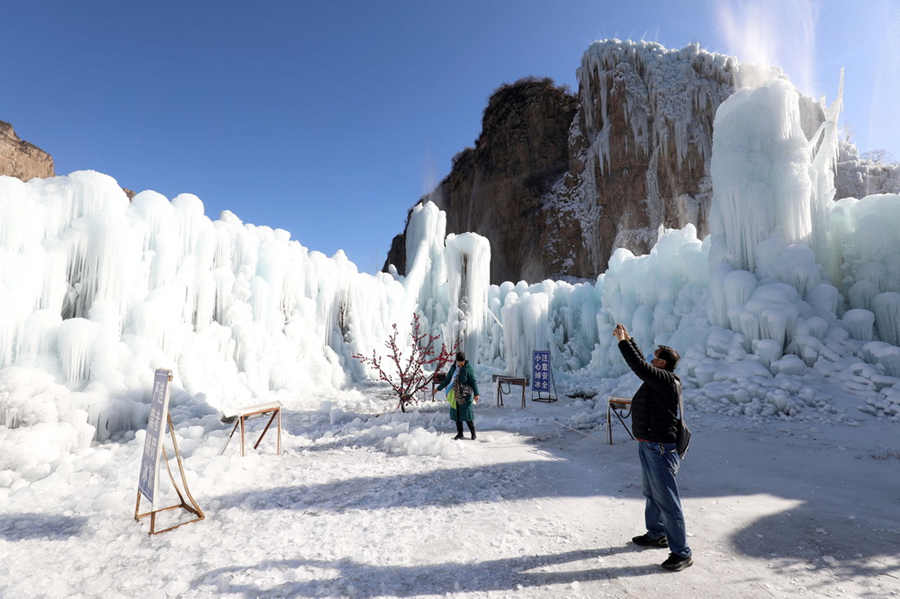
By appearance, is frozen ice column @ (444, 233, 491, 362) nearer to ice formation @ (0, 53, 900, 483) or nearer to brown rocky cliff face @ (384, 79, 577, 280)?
ice formation @ (0, 53, 900, 483)

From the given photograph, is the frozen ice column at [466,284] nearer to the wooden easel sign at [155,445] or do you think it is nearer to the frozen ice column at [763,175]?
the frozen ice column at [763,175]

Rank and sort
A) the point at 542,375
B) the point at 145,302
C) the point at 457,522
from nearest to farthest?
the point at 457,522 → the point at 145,302 → the point at 542,375

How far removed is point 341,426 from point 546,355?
6833 millimetres

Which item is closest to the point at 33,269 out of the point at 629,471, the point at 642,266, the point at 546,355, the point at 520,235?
the point at 629,471

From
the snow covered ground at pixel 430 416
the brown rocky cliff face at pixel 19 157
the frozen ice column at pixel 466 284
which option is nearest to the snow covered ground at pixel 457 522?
the snow covered ground at pixel 430 416

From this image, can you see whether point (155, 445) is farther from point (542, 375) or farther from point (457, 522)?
point (542, 375)

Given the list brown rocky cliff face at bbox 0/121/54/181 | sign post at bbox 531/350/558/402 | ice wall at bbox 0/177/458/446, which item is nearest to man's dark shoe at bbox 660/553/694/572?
ice wall at bbox 0/177/458/446

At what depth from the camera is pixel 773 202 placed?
10656 mm

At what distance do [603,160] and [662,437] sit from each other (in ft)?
108

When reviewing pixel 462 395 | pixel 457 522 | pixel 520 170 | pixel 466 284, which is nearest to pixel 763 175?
pixel 462 395

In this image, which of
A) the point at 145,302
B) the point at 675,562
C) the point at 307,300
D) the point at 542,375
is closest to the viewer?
the point at 675,562

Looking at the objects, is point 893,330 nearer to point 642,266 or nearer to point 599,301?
point 642,266

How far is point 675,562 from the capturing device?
9.82 feet

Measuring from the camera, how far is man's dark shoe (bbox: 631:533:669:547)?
337 centimetres
